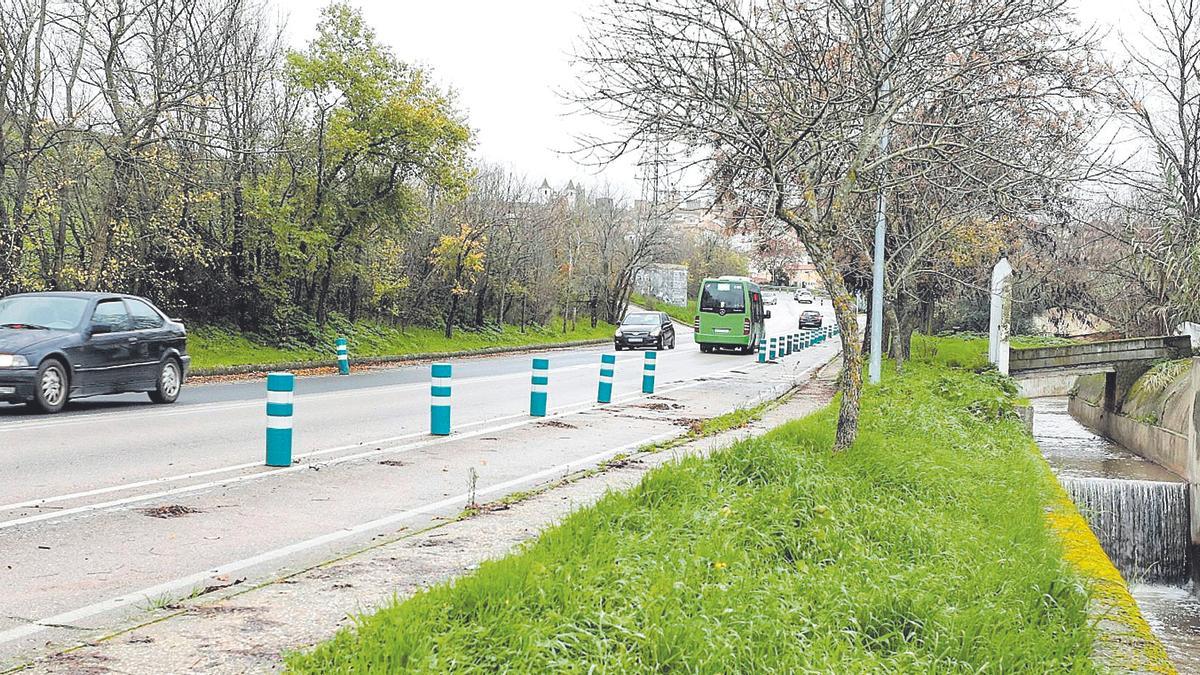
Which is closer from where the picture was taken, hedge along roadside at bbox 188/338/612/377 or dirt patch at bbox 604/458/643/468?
dirt patch at bbox 604/458/643/468

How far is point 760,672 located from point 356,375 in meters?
21.3

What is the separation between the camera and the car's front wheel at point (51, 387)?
44.9 ft

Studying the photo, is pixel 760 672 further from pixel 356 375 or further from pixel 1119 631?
pixel 356 375

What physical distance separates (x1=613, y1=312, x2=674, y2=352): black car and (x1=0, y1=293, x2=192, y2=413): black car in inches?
1140

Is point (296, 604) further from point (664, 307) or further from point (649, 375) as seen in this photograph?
point (664, 307)

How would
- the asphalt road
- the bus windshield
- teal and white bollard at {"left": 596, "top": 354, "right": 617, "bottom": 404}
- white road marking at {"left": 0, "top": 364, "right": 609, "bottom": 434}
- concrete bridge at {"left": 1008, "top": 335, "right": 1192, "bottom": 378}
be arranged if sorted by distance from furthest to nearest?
the bus windshield → concrete bridge at {"left": 1008, "top": 335, "right": 1192, "bottom": 378} → teal and white bollard at {"left": 596, "top": 354, "right": 617, "bottom": 404} → white road marking at {"left": 0, "top": 364, "right": 609, "bottom": 434} → the asphalt road

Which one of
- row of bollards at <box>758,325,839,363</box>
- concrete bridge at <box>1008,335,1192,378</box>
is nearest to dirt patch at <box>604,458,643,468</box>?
concrete bridge at <box>1008,335,1192,378</box>

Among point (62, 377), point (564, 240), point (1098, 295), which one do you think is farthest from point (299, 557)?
point (564, 240)

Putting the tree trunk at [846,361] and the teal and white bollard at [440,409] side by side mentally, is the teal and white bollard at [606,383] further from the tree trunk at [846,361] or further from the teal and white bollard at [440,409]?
the tree trunk at [846,361]

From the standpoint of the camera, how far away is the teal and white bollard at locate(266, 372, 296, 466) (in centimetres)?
978

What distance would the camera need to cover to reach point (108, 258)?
2345 centimetres

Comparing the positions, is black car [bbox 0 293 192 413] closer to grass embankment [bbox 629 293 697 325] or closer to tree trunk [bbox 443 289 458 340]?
tree trunk [bbox 443 289 458 340]

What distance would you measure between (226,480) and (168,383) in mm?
7562

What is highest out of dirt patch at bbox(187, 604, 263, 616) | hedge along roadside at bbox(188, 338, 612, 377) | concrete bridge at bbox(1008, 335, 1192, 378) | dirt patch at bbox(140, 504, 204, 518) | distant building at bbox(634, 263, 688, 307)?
distant building at bbox(634, 263, 688, 307)
